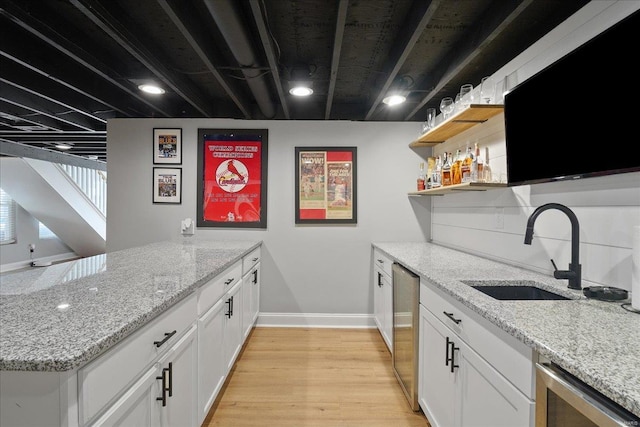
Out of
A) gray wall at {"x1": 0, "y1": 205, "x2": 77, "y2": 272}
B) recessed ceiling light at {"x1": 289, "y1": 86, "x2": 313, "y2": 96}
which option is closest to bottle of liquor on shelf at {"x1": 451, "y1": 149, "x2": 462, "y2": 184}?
recessed ceiling light at {"x1": 289, "y1": 86, "x2": 313, "y2": 96}

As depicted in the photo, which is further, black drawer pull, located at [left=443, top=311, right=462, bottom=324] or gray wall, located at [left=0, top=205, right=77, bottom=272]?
gray wall, located at [left=0, top=205, right=77, bottom=272]

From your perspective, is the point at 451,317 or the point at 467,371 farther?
the point at 451,317

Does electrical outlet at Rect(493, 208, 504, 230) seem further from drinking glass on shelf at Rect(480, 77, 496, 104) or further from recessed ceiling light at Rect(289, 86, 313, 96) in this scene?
recessed ceiling light at Rect(289, 86, 313, 96)

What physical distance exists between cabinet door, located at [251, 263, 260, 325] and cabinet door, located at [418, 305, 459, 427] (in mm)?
1744

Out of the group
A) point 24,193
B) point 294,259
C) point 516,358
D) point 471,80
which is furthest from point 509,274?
point 24,193

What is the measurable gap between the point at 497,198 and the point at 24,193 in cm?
863

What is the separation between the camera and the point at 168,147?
3484 mm

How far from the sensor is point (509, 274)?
5.85 feet

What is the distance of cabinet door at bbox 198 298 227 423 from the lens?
1.68m

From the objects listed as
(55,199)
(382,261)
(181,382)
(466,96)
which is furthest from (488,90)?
(55,199)

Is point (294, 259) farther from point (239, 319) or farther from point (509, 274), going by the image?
point (509, 274)

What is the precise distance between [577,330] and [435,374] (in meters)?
0.90

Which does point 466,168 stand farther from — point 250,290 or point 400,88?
point 250,290

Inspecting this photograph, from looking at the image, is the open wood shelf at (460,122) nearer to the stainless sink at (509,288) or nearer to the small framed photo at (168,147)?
the stainless sink at (509,288)
